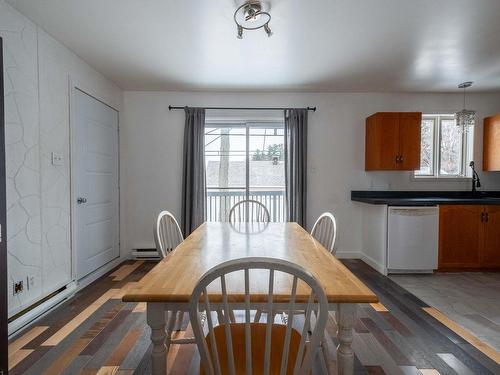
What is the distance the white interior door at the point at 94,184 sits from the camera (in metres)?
2.84

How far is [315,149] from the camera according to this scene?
154 inches

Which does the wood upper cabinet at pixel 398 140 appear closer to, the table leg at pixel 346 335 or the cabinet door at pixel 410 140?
the cabinet door at pixel 410 140

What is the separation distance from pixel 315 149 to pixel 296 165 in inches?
16.8

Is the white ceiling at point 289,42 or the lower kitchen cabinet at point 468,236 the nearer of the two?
the white ceiling at point 289,42

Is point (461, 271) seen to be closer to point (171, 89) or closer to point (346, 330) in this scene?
point (346, 330)

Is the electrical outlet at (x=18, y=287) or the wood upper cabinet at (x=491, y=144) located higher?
the wood upper cabinet at (x=491, y=144)

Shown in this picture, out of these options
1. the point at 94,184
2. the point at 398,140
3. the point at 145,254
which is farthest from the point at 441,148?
the point at 94,184

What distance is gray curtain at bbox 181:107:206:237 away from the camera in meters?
3.71

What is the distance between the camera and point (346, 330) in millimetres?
997

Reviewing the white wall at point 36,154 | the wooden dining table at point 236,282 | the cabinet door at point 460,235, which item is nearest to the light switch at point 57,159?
the white wall at point 36,154

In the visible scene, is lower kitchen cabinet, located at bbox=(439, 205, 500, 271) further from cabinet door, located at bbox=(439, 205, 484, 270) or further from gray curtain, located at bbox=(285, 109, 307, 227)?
gray curtain, located at bbox=(285, 109, 307, 227)

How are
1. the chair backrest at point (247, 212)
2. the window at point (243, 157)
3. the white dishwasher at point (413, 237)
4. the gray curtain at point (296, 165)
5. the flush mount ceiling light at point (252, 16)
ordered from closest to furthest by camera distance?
1. the flush mount ceiling light at point (252, 16)
2. the chair backrest at point (247, 212)
3. the white dishwasher at point (413, 237)
4. the gray curtain at point (296, 165)
5. the window at point (243, 157)

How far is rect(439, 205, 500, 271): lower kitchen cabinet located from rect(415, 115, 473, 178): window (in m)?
0.81

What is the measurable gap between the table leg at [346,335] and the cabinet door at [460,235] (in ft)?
9.94
